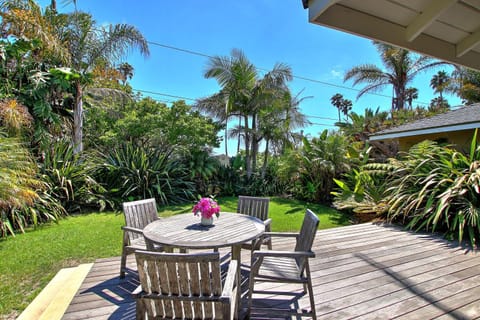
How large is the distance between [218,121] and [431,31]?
998cm

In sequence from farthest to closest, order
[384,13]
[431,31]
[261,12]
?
1. [261,12]
2. [431,31]
3. [384,13]

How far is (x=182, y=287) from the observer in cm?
166

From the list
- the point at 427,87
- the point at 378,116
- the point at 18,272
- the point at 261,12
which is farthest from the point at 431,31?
the point at 427,87

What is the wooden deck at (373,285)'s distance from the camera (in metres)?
2.45

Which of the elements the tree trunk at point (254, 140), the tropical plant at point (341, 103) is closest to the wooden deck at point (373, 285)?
the tree trunk at point (254, 140)

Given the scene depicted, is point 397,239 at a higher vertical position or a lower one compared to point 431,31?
lower

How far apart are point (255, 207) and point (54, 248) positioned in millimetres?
3770

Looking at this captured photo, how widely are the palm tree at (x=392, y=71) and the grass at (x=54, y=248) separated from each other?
36.6 ft

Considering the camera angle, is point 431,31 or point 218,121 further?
point 218,121

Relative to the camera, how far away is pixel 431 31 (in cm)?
218

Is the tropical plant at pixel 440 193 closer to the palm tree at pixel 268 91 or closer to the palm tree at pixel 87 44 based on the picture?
the palm tree at pixel 268 91

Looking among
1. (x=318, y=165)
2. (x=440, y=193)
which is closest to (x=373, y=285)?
(x=440, y=193)

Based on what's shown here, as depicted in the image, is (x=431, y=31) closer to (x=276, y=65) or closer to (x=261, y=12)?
(x=276, y=65)

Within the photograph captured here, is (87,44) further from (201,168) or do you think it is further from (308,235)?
(308,235)
